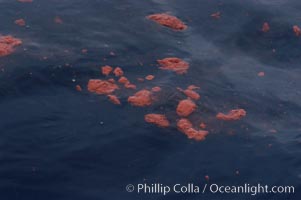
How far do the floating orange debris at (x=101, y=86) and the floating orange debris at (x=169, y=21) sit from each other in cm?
228

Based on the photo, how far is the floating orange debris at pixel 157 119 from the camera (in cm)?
601

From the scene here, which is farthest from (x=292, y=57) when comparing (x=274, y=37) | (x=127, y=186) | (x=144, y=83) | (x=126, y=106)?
(x=127, y=186)

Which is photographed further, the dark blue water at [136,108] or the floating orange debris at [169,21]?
the floating orange debris at [169,21]

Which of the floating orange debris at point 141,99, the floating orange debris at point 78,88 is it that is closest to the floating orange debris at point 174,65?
the floating orange debris at point 141,99

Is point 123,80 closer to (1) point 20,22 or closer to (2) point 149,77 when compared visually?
(2) point 149,77

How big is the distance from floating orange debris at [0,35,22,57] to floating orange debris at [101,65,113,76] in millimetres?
1588

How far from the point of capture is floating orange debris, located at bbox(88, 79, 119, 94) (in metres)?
6.30

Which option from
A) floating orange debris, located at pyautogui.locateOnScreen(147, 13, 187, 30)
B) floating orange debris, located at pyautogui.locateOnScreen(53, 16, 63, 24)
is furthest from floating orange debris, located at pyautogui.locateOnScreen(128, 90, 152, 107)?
floating orange debris, located at pyautogui.locateOnScreen(53, 16, 63, 24)

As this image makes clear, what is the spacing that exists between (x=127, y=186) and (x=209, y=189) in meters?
1.15

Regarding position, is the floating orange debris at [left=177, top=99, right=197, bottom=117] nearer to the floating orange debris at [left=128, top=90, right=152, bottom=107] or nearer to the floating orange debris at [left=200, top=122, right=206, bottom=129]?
the floating orange debris at [left=200, top=122, right=206, bottom=129]

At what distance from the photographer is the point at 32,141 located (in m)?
5.56

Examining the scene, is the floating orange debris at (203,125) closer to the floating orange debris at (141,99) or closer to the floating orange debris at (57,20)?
the floating orange debris at (141,99)

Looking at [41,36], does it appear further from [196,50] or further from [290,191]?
[290,191]

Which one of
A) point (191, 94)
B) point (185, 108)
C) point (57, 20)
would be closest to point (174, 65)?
point (191, 94)
